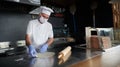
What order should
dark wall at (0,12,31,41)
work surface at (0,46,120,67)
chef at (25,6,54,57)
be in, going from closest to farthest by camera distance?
1. work surface at (0,46,120,67)
2. chef at (25,6,54,57)
3. dark wall at (0,12,31,41)

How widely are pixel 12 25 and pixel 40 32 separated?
1179 millimetres

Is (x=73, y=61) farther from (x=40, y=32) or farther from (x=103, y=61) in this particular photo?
(x=40, y=32)

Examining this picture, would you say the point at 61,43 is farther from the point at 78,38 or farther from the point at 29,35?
the point at 29,35

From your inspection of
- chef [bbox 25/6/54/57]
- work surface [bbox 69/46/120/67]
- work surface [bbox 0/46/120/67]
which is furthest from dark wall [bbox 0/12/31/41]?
work surface [bbox 69/46/120/67]

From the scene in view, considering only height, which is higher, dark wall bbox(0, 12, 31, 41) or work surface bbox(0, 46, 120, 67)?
dark wall bbox(0, 12, 31, 41)

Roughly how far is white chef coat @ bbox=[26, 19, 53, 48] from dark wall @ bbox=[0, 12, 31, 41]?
3.54 feet

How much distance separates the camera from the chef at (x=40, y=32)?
81.1 inches

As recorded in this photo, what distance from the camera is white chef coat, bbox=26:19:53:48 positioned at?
2100mm

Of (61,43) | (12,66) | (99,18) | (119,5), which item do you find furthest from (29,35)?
(99,18)

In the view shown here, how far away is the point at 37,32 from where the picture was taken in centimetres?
218

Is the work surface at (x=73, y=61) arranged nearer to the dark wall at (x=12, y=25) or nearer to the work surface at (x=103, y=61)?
the work surface at (x=103, y=61)

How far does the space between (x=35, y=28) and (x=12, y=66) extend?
2.62ft

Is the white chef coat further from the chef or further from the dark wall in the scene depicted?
the dark wall

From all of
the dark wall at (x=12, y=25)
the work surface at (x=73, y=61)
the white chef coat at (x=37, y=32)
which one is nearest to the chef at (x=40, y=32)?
the white chef coat at (x=37, y=32)
